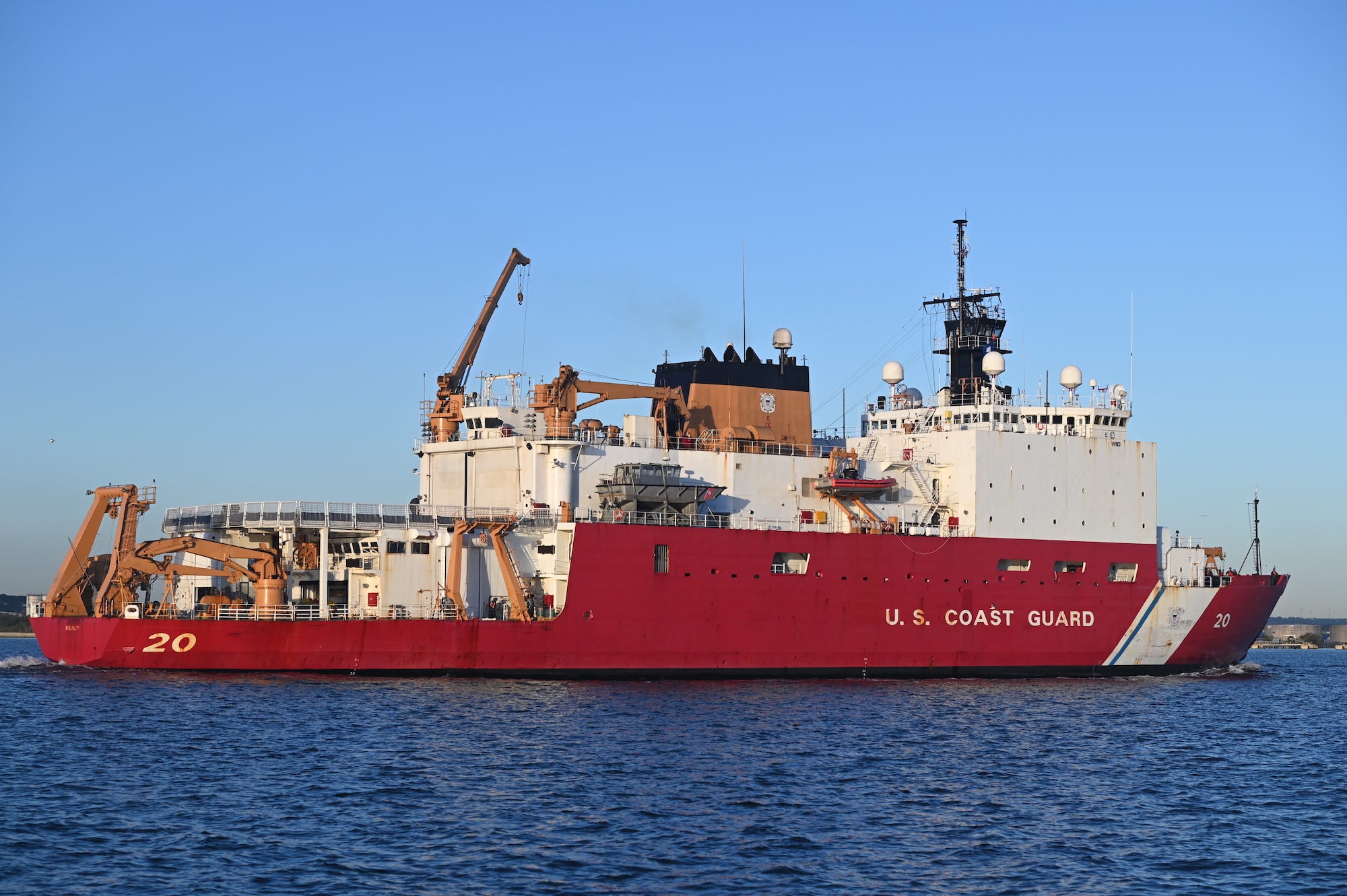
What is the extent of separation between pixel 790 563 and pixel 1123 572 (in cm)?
1171

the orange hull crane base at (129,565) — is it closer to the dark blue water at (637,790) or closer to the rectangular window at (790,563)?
the dark blue water at (637,790)

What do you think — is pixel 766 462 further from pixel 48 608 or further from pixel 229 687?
pixel 48 608

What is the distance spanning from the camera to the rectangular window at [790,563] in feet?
132

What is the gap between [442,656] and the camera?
37031 millimetres

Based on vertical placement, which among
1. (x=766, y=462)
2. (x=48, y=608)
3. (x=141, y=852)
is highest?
(x=766, y=462)

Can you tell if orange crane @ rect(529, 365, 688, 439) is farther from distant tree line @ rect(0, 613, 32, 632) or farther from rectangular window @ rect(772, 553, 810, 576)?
distant tree line @ rect(0, 613, 32, 632)

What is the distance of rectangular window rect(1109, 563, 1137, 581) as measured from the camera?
45.3m

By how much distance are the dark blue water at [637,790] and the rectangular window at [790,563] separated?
4.00m

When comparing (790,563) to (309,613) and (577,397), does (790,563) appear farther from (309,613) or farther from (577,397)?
(309,613)

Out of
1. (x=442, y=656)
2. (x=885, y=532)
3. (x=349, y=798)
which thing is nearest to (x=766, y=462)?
(x=885, y=532)

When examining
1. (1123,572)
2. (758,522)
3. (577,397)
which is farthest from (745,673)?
(1123,572)

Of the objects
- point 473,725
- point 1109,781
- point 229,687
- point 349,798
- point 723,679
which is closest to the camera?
point 349,798

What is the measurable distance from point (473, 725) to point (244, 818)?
8770 mm

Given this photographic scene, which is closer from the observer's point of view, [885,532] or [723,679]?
[723,679]
